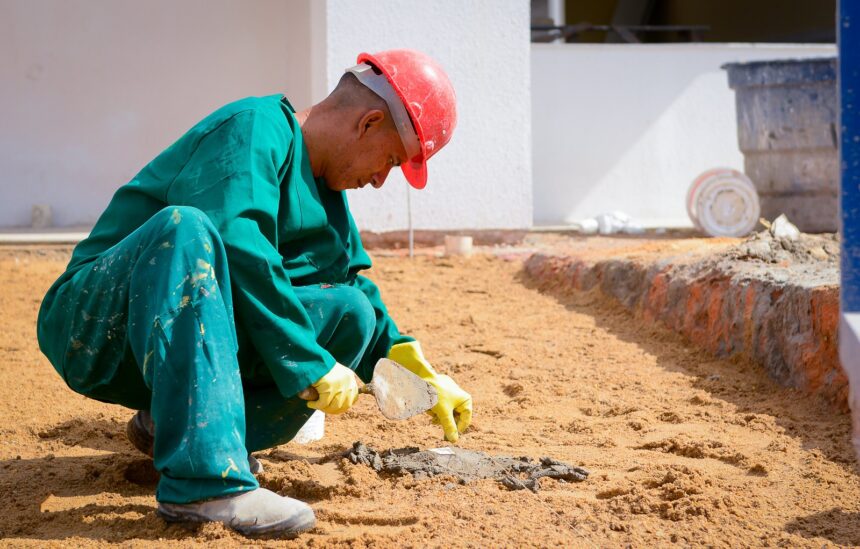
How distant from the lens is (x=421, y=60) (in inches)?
93.4

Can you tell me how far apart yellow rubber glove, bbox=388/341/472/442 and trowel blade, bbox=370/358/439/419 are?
48mm

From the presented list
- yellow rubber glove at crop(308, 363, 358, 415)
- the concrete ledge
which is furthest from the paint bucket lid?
yellow rubber glove at crop(308, 363, 358, 415)

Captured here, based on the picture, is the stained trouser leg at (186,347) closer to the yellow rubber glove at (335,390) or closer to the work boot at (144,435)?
the yellow rubber glove at (335,390)

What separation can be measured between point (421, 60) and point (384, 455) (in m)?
1.01

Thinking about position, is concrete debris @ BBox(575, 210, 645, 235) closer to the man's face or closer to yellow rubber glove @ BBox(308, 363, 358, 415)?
the man's face

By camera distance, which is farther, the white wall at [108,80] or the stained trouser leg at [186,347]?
the white wall at [108,80]

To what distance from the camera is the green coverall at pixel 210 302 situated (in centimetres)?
191

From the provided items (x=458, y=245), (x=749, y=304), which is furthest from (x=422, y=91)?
(x=458, y=245)

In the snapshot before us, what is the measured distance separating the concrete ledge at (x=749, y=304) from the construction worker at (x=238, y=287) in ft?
4.91

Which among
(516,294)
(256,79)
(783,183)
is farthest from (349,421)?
(256,79)

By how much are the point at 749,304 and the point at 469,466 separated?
1.62m

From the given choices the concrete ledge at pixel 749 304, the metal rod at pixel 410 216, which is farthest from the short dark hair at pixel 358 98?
the metal rod at pixel 410 216

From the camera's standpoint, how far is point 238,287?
202 cm

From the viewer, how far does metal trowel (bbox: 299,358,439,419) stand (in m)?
2.41
